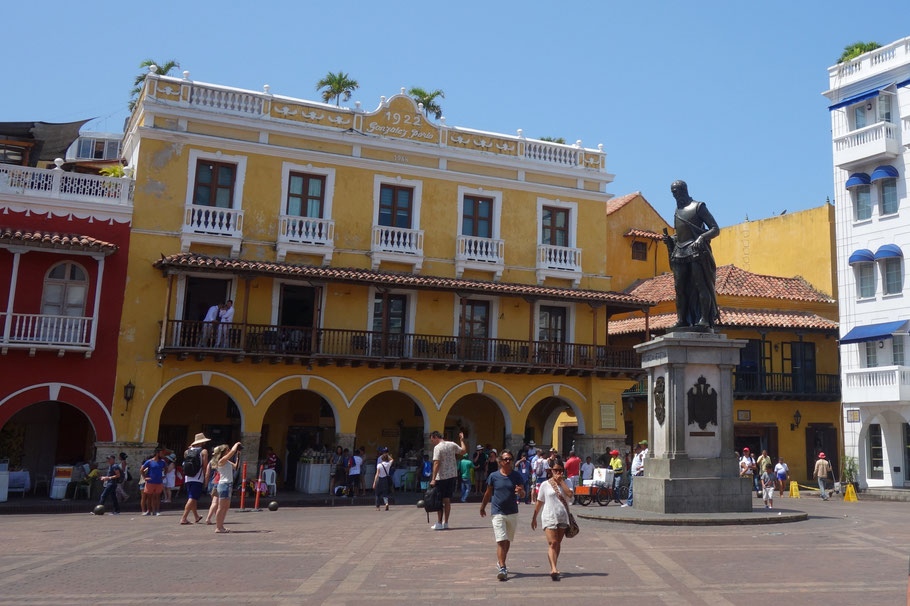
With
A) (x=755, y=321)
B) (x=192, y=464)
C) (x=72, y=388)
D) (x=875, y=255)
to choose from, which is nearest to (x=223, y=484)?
(x=192, y=464)

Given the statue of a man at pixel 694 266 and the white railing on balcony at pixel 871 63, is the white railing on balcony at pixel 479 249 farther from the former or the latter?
the white railing on balcony at pixel 871 63

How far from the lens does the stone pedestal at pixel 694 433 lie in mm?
15273

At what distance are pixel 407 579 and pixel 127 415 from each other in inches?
655

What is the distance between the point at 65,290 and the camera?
24.2 m

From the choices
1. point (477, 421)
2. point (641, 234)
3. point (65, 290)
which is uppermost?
point (641, 234)

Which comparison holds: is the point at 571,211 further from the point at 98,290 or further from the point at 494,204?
the point at 98,290

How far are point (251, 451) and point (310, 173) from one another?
8994 millimetres

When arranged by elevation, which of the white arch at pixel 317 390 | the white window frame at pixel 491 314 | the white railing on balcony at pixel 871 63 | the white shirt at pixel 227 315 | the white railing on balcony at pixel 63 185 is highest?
the white railing on balcony at pixel 871 63

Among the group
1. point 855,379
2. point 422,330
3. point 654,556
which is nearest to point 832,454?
point 855,379

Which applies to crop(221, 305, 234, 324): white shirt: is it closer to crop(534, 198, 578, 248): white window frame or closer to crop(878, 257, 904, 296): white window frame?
crop(534, 198, 578, 248): white window frame

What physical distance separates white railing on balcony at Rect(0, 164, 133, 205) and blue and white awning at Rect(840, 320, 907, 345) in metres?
25.3

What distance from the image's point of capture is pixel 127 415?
79.7 ft

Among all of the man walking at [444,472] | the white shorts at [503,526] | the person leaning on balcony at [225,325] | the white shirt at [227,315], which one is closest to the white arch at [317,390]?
the person leaning on balcony at [225,325]

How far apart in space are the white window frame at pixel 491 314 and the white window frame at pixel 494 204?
7.08ft
